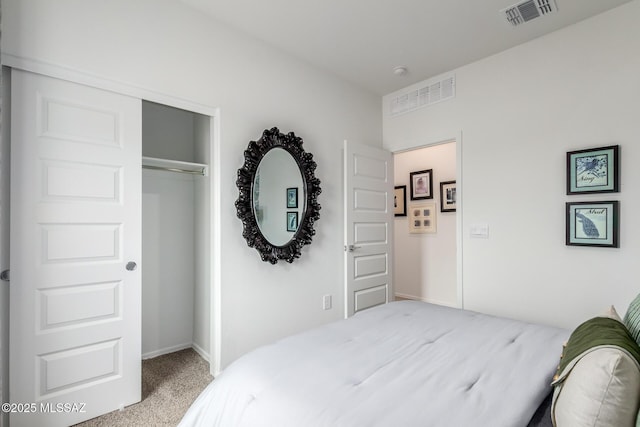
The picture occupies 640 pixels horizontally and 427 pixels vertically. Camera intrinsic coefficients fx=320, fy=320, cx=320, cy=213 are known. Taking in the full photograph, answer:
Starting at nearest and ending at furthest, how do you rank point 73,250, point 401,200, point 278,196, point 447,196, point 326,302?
point 73,250 → point 278,196 → point 326,302 → point 447,196 → point 401,200

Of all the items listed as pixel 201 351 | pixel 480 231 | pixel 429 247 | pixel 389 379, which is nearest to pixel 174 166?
pixel 201 351

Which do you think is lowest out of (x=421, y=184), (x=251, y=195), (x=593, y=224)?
(x=593, y=224)

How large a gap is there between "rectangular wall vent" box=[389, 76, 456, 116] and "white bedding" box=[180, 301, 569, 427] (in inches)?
95.7

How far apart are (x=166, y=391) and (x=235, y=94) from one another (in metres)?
2.27

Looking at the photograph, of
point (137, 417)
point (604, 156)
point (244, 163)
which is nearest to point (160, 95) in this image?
point (244, 163)

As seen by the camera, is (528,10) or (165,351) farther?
(165,351)

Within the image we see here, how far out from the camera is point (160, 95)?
2.20 metres

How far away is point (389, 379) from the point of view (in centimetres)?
111

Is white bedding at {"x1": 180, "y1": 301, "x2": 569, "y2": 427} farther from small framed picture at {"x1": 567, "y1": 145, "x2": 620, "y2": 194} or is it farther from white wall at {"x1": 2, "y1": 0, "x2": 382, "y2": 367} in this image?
small framed picture at {"x1": 567, "y1": 145, "x2": 620, "y2": 194}

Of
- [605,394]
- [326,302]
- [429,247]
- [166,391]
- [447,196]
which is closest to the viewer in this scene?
[605,394]

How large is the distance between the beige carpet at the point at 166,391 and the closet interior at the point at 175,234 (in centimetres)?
16

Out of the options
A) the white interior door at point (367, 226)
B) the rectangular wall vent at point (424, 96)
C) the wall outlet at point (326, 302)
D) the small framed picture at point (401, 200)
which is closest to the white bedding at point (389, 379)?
the wall outlet at point (326, 302)

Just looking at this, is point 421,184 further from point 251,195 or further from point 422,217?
point 251,195

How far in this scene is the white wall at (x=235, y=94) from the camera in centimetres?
186
